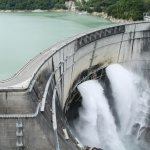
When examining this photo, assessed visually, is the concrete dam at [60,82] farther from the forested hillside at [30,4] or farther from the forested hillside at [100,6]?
the forested hillside at [30,4]

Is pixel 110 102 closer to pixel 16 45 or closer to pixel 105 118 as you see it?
pixel 105 118

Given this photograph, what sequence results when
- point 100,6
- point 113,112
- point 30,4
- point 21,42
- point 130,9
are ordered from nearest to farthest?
point 113,112
point 21,42
point 130,9
point 100,6
point 30,4

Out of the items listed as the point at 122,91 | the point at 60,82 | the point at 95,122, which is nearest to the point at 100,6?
the point at 122,91

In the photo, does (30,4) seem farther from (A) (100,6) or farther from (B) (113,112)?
(B) (113,112)

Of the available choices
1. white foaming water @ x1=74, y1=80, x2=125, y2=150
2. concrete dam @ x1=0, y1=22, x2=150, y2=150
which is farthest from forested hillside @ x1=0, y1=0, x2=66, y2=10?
white foaming water @ x1=74, y1=80, x2=125, y2=150

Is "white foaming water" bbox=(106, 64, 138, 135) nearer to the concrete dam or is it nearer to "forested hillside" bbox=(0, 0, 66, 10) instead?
the concrete dam

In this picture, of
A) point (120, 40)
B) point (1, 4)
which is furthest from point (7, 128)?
point (1, 4)
